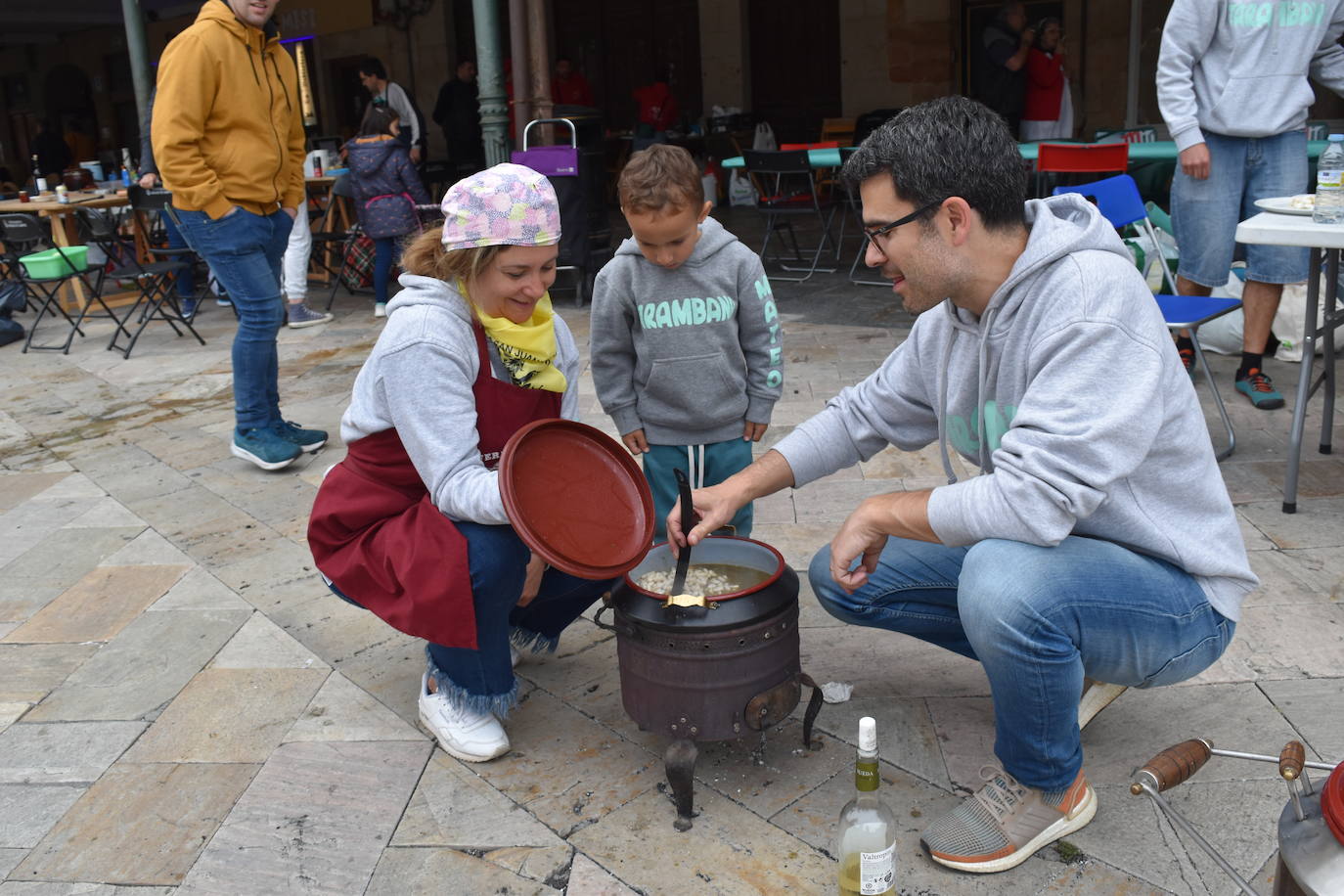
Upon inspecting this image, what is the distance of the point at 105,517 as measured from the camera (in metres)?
4.53

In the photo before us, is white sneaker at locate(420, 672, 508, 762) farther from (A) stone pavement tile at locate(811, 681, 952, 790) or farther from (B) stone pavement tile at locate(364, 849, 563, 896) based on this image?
(A) stone pavement tile at locate(811, 681, 952, 790)

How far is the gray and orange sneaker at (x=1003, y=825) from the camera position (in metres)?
2.19

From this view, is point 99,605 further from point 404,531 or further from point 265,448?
point 404,531

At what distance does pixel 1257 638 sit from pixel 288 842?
2.42 m

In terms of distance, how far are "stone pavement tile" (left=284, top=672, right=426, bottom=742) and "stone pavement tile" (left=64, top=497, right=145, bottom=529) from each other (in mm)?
1821

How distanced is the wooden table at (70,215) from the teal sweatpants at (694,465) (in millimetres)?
6748

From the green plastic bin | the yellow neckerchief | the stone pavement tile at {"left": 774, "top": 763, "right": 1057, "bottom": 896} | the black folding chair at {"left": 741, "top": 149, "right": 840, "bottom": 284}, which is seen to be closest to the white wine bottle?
the stone pavement tile at {"left": 774, "top": 763, "right": 1057, "bottom": 896}

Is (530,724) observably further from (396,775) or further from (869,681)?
(869,681)

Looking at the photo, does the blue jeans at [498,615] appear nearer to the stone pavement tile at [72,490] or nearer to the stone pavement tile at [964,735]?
the stone pavement tile at [964,735]

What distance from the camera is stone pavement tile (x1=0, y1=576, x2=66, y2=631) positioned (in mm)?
3680

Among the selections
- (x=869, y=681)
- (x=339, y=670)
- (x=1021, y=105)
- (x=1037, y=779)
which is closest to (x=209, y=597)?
(x=339, y=670)

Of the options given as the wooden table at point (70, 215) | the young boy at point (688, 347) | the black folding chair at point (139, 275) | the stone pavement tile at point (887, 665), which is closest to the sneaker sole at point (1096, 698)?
the stone pavement tile at point (887, 665)

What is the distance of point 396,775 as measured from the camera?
2.65 m

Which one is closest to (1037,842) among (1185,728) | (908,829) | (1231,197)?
(908,829)
